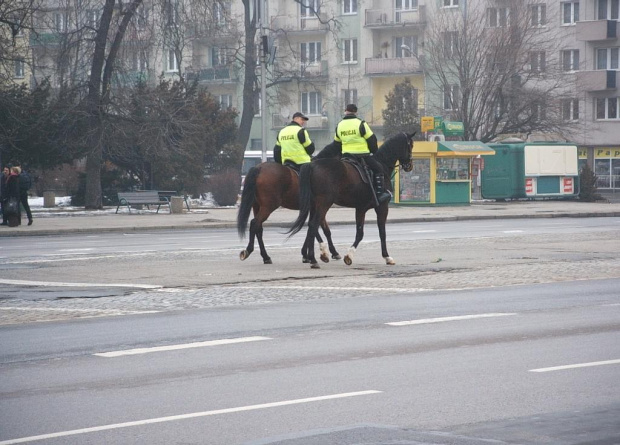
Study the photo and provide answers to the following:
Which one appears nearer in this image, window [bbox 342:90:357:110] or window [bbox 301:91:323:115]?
window [bbox 342:90:357:110]

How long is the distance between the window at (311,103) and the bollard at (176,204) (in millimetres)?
45923

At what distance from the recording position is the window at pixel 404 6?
83.8 meters

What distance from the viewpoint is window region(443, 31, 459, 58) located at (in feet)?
208

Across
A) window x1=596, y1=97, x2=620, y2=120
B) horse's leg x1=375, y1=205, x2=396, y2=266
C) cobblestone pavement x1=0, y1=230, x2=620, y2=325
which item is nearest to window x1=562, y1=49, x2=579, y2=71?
window x1=596, y1=97, x2=620, y2=120

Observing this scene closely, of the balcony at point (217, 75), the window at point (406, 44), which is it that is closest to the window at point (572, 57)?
the window at point (406, 44)

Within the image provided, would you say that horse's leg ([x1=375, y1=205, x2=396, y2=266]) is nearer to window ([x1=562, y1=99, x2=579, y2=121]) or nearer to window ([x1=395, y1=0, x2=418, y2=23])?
window ([x1=562, y1=99, x2=579, y2=121])

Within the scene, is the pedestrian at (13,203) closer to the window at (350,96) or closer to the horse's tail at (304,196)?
the horse's tail at (304,196)

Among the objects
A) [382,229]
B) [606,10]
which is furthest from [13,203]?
[606,10]

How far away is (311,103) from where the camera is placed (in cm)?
8988

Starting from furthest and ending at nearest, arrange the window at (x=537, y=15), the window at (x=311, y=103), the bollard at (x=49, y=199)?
the window at (x=311, y=103)
the window at (x=537, y=15)
the bollard at (x=49, y=199)

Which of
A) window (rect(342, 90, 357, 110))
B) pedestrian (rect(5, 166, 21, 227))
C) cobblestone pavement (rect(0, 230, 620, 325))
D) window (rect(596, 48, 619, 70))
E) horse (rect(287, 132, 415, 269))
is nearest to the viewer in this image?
cobblestone pavement (rect(0, 230, 620, 325))

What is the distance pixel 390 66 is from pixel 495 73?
23.0 meters

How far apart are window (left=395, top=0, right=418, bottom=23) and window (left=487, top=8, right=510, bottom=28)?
1429 centimetres

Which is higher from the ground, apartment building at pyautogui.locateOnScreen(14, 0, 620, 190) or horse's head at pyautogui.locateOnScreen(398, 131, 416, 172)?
apartment building at pyautogui.locateOnScreen(14, 0, 620, 190)
